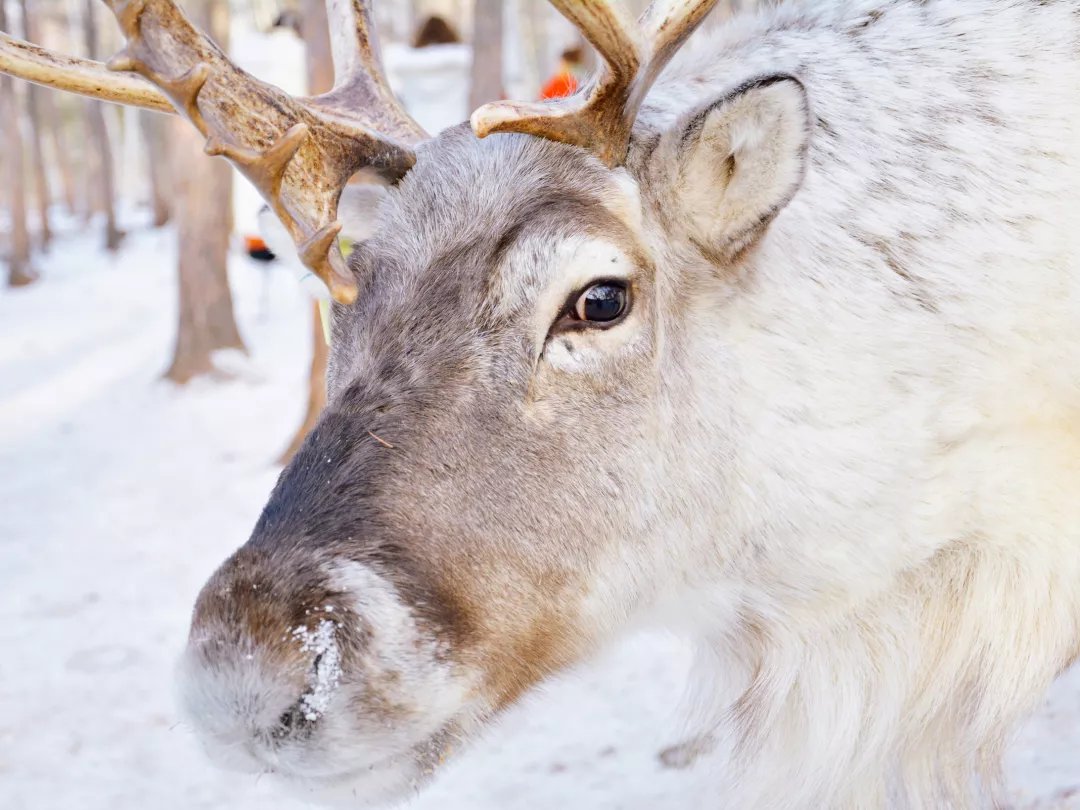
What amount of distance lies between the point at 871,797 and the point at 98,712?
8.54 ft

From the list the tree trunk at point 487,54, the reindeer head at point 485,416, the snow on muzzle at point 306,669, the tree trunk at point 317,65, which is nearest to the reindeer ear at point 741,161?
the reindeer head at point 485,416

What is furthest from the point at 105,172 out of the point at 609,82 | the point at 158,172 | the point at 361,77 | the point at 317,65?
the point at 609,82

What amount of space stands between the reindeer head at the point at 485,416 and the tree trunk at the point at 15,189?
14.5 meters

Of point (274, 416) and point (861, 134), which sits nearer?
point (861, 134)

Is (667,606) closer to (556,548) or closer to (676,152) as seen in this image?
(556,548)

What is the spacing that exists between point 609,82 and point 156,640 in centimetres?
318

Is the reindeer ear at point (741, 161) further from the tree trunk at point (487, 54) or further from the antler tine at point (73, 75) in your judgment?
the tree trunk at point (487, 54)

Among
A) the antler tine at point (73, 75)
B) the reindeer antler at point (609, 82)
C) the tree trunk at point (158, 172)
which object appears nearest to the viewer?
the reindeer antler at point (609, 82)

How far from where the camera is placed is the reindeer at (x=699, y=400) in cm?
187

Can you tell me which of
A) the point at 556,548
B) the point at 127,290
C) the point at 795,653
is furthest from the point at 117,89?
the point at 127,290

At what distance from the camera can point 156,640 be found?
4246 mm

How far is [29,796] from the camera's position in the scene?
3121mm

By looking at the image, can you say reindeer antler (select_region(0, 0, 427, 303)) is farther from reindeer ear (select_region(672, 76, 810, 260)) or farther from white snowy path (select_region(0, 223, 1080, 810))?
white snowy path (select_region(0, 223, 1080, 810))

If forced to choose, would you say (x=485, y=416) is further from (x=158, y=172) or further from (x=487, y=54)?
(x=158, y=172)
